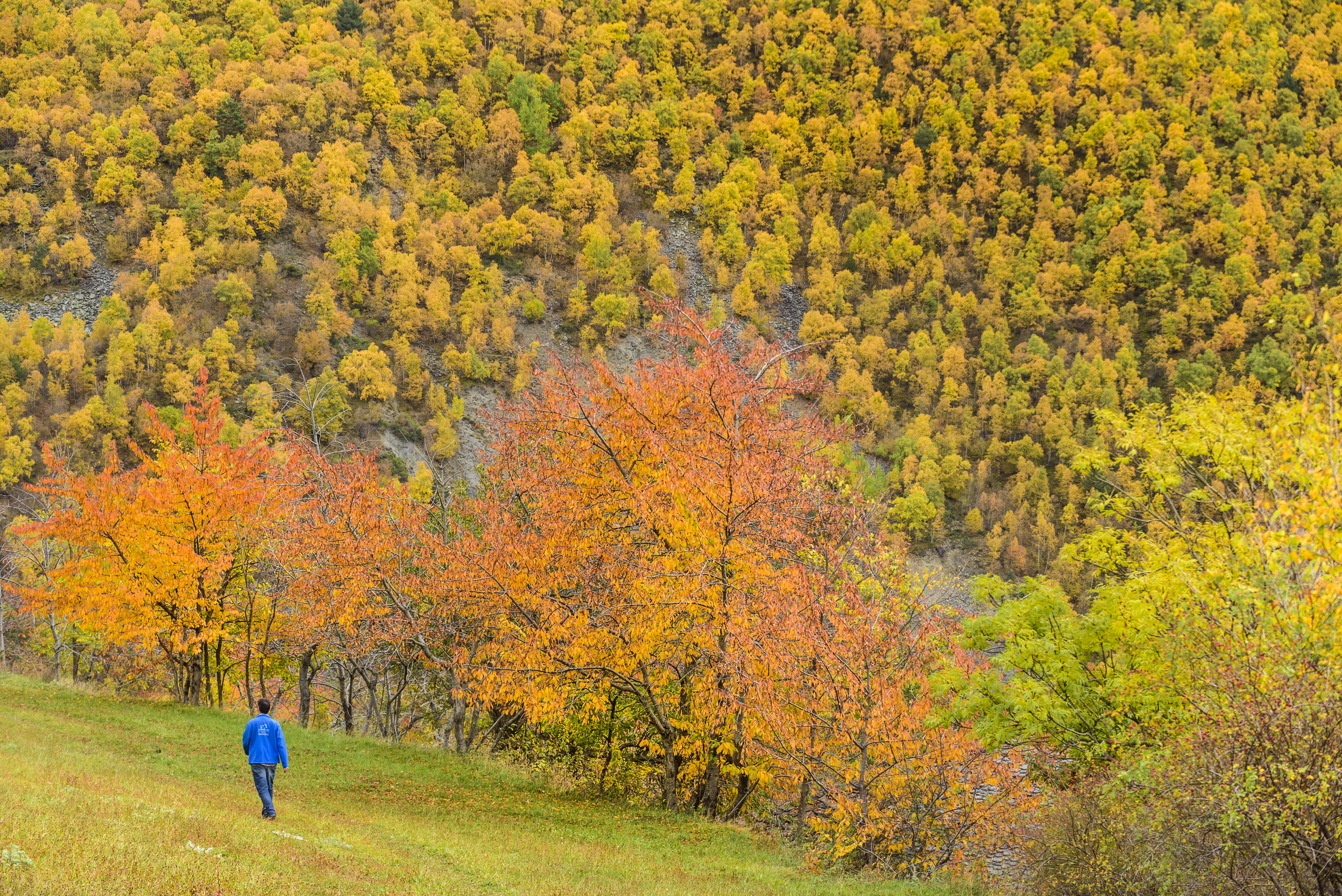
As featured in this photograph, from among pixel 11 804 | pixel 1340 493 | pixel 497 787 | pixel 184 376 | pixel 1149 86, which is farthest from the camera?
pixel 1149 86

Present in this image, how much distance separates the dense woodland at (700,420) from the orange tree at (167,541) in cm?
17

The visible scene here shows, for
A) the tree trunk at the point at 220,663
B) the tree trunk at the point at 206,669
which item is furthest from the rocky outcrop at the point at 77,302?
the tree trunk at the point at 206,669

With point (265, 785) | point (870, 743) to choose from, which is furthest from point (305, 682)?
point (870, 743)

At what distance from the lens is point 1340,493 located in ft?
24.5

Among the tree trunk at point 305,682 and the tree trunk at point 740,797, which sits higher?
the tree trunk at point 740,797

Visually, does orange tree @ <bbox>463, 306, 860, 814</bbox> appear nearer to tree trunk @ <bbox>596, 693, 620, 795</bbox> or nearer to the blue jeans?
tree trunk @ <bbox>596, 693, 620, 795</bbox>

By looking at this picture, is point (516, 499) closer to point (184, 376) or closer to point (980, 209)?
point (184, 376)

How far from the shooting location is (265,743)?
38.3ft

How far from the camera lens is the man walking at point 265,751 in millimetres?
11594

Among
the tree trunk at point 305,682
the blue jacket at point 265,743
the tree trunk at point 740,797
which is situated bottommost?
the tree trunk at point 305,682

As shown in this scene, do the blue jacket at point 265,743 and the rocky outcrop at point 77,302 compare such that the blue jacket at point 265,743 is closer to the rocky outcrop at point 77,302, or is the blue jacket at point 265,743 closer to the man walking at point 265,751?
the man walking at point 265,751

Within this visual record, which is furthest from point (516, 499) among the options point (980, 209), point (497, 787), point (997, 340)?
point (980, 209)

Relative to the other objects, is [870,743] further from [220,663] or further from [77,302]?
[77,302]

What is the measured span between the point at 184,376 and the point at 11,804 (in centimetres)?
8431
